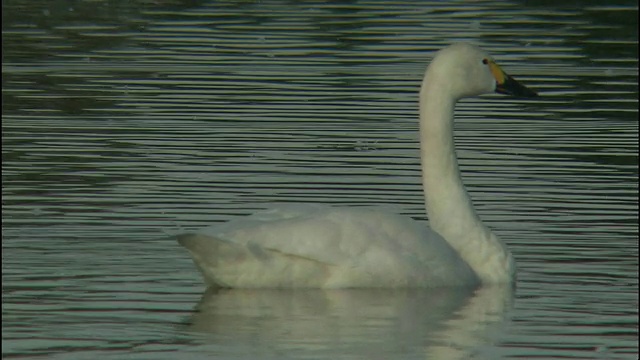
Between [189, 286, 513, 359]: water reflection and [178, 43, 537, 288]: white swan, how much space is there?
0.27 ft

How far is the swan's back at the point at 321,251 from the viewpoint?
1077 cm

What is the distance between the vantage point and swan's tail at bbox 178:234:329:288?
10.8 metres

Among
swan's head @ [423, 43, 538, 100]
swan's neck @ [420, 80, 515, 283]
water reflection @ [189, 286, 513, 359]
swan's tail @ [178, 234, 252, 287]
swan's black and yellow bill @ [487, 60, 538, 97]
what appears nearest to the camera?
water reflection @ [189, 286, 513, 359]

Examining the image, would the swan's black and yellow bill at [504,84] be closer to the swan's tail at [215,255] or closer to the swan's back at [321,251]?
the swan's back at [321,251]

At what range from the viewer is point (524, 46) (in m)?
25.8

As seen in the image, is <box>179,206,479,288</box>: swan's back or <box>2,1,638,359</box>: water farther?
<box>179,206,479,288</box>: swan's back

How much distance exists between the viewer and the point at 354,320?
10.2 metres

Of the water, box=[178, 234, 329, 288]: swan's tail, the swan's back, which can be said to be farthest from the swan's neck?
box=[178, 234, 329, 288]: swan's tail

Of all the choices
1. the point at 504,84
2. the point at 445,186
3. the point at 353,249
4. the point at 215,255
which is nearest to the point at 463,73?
the point at 504,84

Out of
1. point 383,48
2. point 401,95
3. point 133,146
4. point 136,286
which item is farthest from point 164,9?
point 136,286

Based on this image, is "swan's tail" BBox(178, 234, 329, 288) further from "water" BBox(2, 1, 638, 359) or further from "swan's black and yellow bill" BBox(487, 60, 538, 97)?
"swan's black and yellow bill" BBox(487, 60, 538, 97)

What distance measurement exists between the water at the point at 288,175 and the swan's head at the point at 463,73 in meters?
1.01

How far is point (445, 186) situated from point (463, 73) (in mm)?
698

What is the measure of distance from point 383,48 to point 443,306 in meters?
14.5
